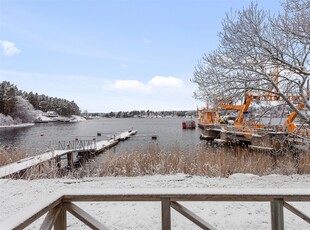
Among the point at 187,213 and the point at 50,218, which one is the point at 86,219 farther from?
the point at 187,213

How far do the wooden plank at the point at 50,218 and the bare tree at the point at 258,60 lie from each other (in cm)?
681

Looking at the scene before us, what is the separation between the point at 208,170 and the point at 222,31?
193 inches

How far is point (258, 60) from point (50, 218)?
772cm

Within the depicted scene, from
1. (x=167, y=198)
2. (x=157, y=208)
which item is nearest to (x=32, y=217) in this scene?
(x=167, y=198)

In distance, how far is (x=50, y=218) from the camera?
2.12 metres

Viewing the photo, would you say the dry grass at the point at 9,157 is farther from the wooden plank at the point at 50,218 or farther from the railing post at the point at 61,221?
the wooden plank at the point at 50,218

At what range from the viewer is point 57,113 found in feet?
383

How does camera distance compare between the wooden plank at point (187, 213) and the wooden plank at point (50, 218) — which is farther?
the wooden plank at point (187, 213)

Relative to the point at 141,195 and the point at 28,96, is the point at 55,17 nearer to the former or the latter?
the point at 141,195

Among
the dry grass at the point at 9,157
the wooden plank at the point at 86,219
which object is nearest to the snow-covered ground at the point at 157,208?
the wooden plank at the point at 86,219

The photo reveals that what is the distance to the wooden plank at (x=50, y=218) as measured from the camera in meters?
2.01

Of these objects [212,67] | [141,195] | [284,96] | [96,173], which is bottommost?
[96,173]

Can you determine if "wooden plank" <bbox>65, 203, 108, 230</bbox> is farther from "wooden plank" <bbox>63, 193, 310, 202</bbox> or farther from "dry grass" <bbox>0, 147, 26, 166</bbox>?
"dry grass" <bbox>0, 147, 26, 166</bbox>

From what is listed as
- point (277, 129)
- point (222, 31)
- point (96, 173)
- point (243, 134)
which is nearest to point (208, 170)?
point (96, 173)
